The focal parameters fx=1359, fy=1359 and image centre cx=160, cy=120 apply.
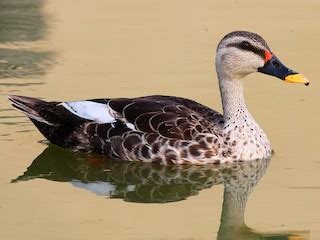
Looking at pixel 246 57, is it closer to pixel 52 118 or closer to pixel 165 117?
pixel 165 117

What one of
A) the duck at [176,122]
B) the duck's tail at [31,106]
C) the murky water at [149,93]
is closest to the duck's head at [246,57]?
the duck at [176,122]

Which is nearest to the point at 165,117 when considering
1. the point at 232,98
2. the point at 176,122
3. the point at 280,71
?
the point at 176,122

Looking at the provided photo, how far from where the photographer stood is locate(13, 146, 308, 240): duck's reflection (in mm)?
11484

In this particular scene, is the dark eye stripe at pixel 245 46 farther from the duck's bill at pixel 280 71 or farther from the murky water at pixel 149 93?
the murky water at pixel 149 93

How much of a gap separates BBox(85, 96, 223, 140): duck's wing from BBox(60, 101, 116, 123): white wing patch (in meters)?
0.03

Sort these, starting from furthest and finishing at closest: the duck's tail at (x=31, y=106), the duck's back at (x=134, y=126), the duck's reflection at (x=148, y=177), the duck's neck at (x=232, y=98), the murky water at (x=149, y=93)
→ the duck's tail at (x=31, y=106) < the duck's neck at (x=232, y=98) < the duck's back at (x=134, y=126) < the duck's reflection at (x=148, y=177) < the murky water at (x=149, y=93)

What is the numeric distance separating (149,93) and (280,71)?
2.17m

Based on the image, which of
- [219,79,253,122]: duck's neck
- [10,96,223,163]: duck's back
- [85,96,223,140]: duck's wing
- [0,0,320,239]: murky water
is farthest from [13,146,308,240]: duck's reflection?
[219,79,253,122]: duck's neck

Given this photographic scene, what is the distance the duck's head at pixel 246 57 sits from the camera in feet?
40.8

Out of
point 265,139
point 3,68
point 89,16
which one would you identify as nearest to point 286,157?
point 265,139

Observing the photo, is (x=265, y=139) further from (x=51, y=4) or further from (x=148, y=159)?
(x=51, y=4)

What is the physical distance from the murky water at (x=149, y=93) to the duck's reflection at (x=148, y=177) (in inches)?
0.5

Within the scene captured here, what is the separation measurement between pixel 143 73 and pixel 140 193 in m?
3.54

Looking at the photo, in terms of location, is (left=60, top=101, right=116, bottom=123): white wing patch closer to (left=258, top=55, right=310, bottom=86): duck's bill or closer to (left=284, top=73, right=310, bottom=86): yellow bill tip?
(left=258, top=55, right=310, bottom=86): duck's bill
